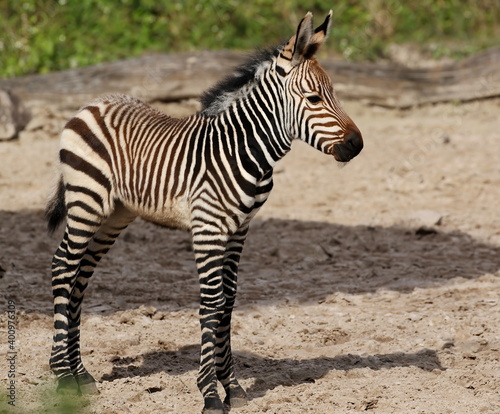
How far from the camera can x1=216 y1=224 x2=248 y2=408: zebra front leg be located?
17.4 ft

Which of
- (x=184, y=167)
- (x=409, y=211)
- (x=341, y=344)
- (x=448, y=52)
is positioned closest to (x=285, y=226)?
(x=409, y=211)

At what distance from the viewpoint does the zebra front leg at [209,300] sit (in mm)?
5016

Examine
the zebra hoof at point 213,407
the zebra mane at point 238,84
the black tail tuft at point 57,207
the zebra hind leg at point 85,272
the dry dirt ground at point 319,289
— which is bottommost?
the dry dirt ground at point 319,289

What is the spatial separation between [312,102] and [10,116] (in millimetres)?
7820

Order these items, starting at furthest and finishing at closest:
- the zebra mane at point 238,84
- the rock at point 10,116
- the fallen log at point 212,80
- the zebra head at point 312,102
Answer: the fallen log at point 212,80 < the rock at point 10,116 < the zebra mane at point 238,84 < the zebra head at point 312,102

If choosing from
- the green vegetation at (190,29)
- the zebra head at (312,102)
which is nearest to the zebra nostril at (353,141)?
the zebra head at (312,102)

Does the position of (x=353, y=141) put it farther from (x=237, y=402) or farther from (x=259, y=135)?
(x=237, y=402)

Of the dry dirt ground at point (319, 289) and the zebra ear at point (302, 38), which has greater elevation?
the zebra ear at point (302, 38)

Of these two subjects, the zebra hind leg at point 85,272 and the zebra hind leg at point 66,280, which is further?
the zebra hind leg at point 85,272

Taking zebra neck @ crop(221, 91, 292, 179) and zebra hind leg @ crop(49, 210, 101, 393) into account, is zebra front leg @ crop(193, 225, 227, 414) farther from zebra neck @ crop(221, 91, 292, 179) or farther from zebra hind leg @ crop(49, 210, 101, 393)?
zebra hind leg @ crop(49, 210, 101, 393)

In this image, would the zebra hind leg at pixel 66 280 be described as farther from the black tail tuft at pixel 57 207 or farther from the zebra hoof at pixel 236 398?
the zebra hoof at pixel 236 398

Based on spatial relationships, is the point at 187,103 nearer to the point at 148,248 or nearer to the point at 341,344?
the point at 148,248

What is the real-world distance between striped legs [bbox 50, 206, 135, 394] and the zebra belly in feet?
0.79

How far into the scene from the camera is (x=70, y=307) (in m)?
5.58
